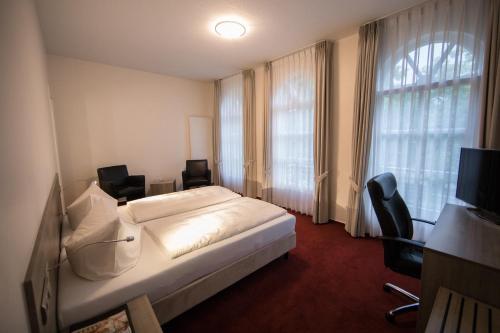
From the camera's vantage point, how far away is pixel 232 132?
5.05m

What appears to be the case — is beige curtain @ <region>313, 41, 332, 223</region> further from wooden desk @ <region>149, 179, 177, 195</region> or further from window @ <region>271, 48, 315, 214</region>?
wooden desk @ <region>149, 179, 177, 195</region>

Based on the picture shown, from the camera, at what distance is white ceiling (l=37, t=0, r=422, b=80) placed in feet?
7.47

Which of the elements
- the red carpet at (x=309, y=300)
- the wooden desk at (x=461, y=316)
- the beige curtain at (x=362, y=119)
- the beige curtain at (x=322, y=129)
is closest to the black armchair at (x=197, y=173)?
the beige curtain at (x=322, y=129)

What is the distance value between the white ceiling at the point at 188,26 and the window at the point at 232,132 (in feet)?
3.25

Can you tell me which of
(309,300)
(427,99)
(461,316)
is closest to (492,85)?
(427,99)

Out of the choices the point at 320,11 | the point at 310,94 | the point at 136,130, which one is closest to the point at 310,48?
the point at 310,94

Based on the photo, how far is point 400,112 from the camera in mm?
2547

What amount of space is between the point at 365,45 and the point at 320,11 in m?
0.77

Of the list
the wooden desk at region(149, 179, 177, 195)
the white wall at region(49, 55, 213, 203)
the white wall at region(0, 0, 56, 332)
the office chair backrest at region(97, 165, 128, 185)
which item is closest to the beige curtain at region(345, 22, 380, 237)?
the white wall at region(0, 0, 56, 332)

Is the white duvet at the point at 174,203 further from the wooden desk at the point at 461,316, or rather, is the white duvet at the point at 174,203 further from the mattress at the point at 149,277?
the wooden desk at the point at 461,316

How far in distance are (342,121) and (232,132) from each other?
2.60m

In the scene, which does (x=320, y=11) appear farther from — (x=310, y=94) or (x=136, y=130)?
(x=136, y=130)

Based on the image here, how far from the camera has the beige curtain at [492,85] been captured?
1835 mm

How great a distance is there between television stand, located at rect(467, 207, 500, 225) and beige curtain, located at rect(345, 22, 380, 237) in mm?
1148
